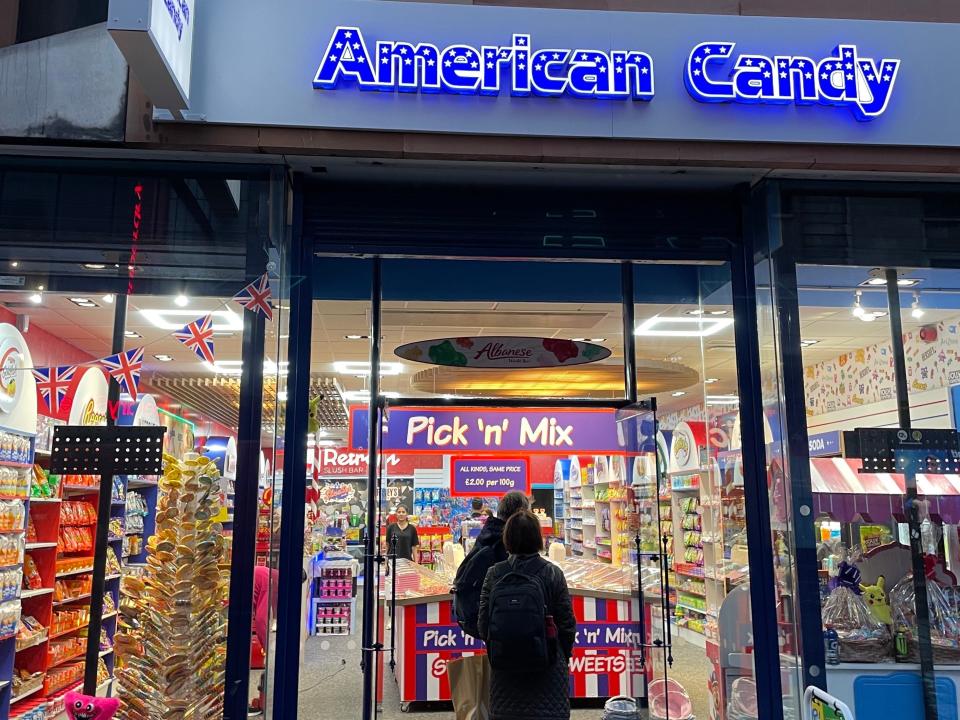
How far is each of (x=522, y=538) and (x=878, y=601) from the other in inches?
72.9

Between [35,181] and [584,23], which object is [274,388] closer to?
[35,181]

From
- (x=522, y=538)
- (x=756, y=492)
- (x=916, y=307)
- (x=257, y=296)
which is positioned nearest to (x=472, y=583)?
(x=522, y=538)

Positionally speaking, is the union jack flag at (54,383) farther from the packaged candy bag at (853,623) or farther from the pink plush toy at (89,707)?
the packaged candy bag at (853,623)

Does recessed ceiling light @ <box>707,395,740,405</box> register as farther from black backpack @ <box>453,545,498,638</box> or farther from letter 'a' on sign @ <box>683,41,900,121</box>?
black backpack @ <box>453,545,498,638</box>

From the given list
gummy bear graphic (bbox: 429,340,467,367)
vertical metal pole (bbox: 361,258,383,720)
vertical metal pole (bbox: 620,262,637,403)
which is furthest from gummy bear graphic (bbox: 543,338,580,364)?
vertical metal pole (bbox: 361,258,383,720)

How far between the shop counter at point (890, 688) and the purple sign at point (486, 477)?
4.23m

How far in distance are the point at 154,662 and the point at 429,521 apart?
968 cm

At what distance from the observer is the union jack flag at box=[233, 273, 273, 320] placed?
350cm

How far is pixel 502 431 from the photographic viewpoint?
22.5ft

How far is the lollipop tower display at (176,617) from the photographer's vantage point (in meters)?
3.29

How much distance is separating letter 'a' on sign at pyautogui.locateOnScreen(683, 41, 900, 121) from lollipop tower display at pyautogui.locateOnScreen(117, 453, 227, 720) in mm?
2887

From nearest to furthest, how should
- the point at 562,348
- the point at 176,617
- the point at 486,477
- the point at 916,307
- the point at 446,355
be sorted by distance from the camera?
the point at 176,617, the point at 916,307, the point at 562,348, the point at 446,355, the point at 486,477

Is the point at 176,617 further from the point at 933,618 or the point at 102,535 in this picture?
the point at 933,618

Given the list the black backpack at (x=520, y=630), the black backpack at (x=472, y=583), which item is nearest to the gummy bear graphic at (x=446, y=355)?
the black backpack at (x=472, y=583)
